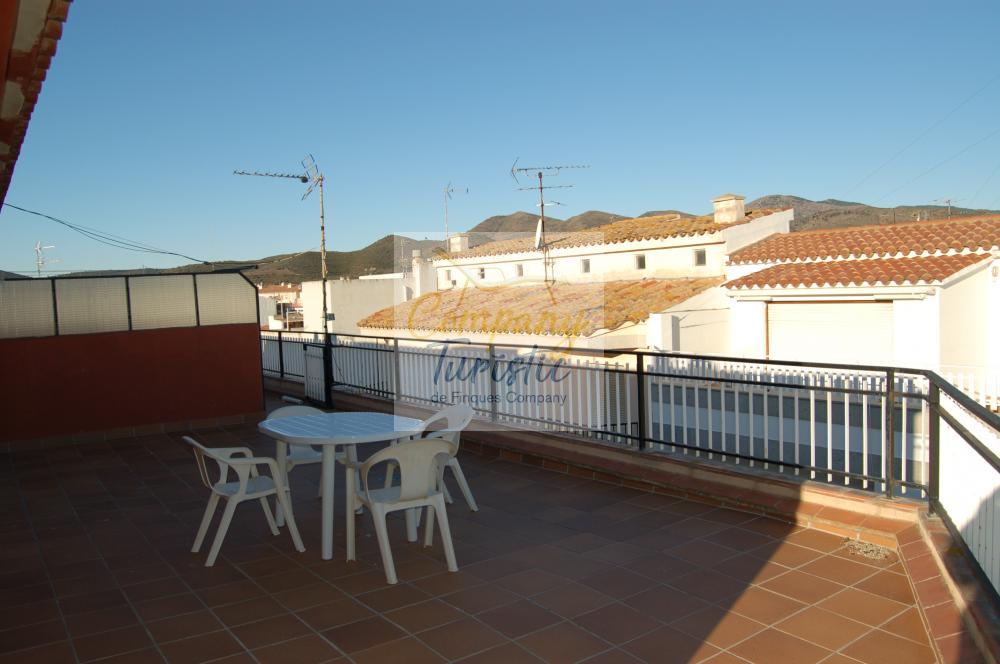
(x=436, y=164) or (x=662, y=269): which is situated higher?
(x=436, y=164)

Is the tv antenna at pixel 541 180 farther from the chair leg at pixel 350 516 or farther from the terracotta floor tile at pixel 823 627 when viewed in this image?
the terracotta floor tile at pixel 823 627

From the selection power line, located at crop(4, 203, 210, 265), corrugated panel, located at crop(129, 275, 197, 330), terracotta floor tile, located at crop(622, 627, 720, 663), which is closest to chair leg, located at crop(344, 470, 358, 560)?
terracotta floor tile, located at crop(622, 627, 720, 663)

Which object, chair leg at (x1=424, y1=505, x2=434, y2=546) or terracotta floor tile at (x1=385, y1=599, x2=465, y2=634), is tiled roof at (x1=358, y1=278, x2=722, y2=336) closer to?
chair leg at (x1=424, y1=505, x2=434, y2=546)

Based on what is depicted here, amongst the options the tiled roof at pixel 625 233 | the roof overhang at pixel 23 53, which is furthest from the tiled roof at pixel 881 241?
the roof overhang at pixel 23 53

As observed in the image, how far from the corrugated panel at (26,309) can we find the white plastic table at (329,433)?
16.3 feet

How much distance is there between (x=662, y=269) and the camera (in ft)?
71.3

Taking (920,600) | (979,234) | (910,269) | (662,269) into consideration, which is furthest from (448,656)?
(662,269)

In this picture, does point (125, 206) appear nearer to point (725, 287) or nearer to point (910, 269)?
point (725, 287)

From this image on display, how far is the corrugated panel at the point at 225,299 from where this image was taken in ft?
31.2

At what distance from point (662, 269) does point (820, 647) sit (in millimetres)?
19338

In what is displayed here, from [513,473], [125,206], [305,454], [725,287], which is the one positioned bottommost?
[513,473]

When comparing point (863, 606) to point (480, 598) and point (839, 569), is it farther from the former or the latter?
point (480, 598)

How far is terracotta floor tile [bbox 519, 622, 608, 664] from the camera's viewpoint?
301cm

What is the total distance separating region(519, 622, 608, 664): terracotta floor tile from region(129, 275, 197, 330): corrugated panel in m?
7.62
